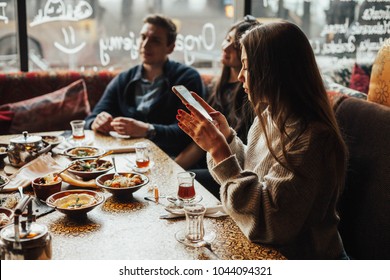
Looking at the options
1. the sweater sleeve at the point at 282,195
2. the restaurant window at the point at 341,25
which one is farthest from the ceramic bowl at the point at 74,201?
the restaurant window at the point at 341,25

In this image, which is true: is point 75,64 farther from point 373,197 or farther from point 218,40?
point 373,197

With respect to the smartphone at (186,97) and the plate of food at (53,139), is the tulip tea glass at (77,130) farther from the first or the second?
the smartphone at (186,97)

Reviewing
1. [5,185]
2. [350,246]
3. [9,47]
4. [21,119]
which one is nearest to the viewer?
[5,185]

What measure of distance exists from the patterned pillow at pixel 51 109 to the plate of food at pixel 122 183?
166cm

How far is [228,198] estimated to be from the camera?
1490 mm

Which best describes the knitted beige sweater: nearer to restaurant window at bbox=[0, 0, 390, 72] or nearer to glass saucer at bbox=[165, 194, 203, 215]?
glass saucer at bbox=[165, 194, 203, 215]

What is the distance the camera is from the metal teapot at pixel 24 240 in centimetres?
113

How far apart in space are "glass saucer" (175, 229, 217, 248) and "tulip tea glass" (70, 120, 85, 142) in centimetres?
122

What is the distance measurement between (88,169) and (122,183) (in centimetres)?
30

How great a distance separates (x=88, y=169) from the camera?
6.57 feet

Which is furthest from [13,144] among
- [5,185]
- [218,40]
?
[218,40]

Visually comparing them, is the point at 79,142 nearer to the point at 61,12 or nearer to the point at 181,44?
the point at 61,12

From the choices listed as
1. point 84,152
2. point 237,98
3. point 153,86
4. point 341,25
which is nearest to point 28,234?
point 84,152

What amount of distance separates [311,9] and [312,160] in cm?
309
